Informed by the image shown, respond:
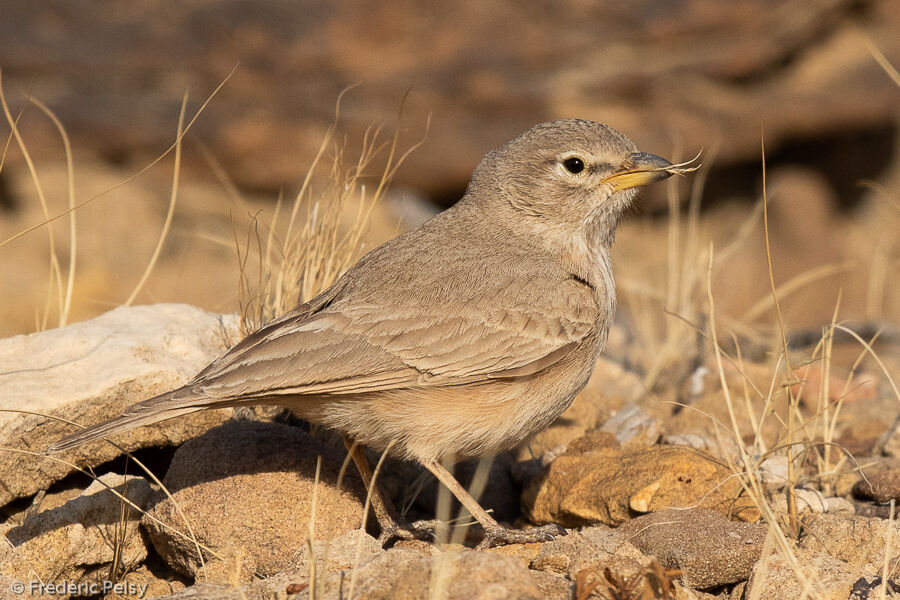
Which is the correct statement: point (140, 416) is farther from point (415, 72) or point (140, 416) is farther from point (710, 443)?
point (415, 72)

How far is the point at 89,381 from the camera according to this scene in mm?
4633

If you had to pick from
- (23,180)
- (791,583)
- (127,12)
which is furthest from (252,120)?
(791,583)

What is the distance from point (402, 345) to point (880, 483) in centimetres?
254

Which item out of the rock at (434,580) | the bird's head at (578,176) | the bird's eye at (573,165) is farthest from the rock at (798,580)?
the bird's eye at (573,165)

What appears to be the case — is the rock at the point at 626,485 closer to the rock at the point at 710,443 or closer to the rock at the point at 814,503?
the rock at the point at 814,503

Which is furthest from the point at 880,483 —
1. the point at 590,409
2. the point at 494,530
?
the point at 494,530

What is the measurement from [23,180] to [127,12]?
239cm

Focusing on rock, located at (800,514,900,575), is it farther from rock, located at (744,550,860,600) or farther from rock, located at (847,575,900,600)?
rock, located at (744,550,860,600)

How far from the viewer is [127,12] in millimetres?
11672

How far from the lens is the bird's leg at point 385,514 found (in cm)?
448

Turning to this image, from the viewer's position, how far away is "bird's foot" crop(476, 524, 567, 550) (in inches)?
169

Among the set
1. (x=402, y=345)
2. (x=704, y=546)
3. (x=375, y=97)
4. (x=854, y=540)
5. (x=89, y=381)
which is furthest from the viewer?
(x=375, y=97)

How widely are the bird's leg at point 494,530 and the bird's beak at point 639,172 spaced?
1.75 m

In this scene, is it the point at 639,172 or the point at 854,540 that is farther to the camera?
the point at 639,172
